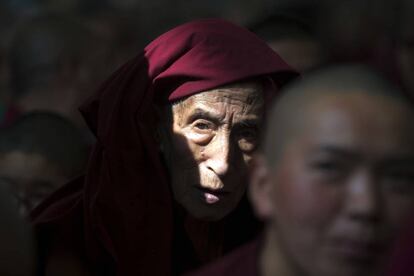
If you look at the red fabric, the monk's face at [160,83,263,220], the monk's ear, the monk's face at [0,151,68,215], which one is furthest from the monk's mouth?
the monk's face at [0,151,68,215]

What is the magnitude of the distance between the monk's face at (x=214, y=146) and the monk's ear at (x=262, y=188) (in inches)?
43.4

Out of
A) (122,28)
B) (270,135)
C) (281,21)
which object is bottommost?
(122,28)

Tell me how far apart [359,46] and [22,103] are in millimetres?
2144

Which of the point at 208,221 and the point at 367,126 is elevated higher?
the point at 367,126

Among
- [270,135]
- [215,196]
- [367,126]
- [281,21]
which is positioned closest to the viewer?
[367,126]

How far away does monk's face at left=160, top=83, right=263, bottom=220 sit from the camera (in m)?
4.95

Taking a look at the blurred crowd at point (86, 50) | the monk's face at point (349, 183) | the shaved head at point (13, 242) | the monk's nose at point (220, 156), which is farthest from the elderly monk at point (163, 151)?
the monk's face at point (349, 183)

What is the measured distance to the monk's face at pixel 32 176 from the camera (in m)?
6.41

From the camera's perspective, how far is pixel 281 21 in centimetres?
771

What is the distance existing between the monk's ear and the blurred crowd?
37.5 inches

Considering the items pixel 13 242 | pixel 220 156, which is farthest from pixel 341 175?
pixel 220 156

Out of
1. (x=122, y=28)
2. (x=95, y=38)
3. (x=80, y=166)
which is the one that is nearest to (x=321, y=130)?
(x=80, y=166)

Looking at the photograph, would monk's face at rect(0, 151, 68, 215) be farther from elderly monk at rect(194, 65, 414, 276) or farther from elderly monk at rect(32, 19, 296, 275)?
elderly monk at rect(194, 65, 414, 276)

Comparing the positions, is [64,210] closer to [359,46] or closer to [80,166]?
[80,166]
